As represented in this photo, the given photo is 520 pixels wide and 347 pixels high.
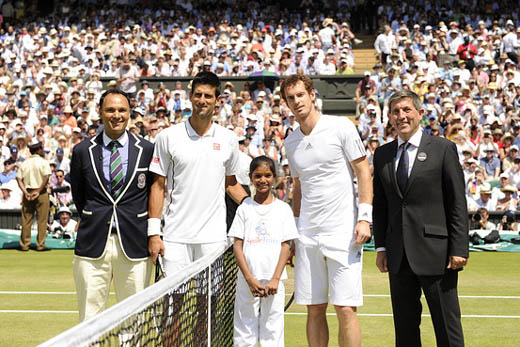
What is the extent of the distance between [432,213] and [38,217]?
38.9 feet

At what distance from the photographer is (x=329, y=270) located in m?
5.53

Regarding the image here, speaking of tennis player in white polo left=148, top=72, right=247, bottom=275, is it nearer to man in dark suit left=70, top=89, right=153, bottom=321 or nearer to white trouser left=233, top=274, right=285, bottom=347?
man in dark suit left=70, top=89, right=153, bottom=321

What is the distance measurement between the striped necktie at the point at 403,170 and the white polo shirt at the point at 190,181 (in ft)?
4.31

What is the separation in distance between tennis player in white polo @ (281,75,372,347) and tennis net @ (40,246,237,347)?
711 mm

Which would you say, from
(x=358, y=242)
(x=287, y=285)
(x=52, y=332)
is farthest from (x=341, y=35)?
(x=358, y=242)

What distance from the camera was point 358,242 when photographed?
5418 mm

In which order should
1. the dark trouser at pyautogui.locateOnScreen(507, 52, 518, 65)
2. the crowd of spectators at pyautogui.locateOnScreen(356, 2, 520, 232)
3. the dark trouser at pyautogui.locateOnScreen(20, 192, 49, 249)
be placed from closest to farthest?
the dark trouser at pyautogui.locateOnScreen(20, 192, 49, 249) → the crowd of spectators at pyautogui.locateOnScreen(356, 2, 520, 232) → the dark trouser at pyautogui.locateOnScreen(507, 52, 518, 65)

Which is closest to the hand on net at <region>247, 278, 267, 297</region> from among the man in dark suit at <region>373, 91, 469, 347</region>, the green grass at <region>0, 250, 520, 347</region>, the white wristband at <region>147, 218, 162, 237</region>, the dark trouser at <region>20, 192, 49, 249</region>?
the white wristband at <region>147, 218, 162, 237</region>

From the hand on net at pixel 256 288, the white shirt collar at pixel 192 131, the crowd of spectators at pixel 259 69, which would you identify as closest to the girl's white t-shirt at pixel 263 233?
the hand on net at pixel 256 288

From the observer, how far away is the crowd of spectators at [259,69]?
1917 centimetres

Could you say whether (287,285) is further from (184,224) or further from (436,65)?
(436,65)

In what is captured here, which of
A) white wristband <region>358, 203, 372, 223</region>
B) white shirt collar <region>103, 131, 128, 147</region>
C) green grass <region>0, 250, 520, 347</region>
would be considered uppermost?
white shirt collar <region>103, 131, 128, 147</region>

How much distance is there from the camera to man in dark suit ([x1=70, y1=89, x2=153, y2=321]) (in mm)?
5496

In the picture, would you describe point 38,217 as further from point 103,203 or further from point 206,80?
point 206,80
